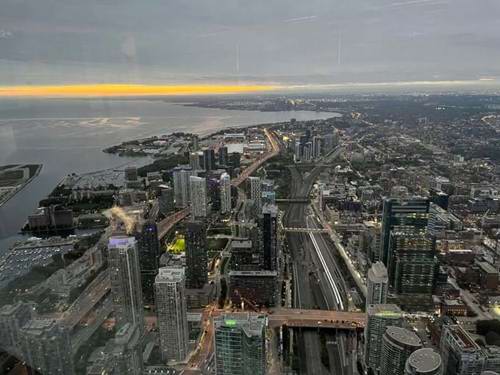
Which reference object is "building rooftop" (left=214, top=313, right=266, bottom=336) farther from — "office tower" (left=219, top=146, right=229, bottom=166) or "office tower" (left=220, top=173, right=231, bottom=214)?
"office tower" (left=219, top=146, right=229, bottom=166)

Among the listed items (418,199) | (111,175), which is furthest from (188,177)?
(418,199)

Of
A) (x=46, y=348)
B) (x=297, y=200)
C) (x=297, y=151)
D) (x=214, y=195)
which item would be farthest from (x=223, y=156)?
(x=46, y=348)

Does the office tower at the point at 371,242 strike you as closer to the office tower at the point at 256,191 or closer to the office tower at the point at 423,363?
the office tower at the point at 256,191

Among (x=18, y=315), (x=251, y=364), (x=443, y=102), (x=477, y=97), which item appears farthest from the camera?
(x=443, y=102)

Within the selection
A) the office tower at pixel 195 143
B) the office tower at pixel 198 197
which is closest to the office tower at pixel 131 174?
the office tower at pixel 198 197

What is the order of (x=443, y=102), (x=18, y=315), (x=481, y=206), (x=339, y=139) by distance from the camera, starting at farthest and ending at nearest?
(x=339, y=139) → (x=481, y=206) → (x=443, y=102) → (x=18, y=315)

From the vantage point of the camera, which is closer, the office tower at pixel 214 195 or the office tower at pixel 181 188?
the office tower at pixel 181 188

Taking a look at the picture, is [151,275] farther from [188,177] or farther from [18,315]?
[188,177]

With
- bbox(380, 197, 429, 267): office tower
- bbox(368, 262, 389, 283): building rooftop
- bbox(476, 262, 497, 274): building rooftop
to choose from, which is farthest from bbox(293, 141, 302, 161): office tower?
bbox(368, 262, 389, 283): building rooftop
